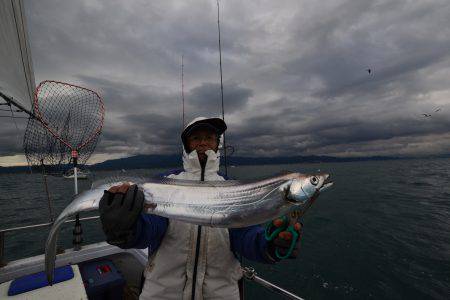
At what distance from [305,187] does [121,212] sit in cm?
236

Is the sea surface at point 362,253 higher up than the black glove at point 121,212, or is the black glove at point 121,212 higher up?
the black glove at point 121,212

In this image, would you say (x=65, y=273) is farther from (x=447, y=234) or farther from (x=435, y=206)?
(x=435, y=206)

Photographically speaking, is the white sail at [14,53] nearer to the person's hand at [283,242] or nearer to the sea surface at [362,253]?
the sea surface at [362,253]

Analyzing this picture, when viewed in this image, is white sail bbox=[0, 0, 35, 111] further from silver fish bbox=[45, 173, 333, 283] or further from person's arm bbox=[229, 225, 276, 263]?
person's arm bbox=[229, 225, 276, 263]

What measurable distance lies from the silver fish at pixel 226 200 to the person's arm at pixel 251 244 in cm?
52

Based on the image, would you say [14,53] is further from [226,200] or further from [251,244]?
[251,244]

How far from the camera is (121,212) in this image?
304 cm

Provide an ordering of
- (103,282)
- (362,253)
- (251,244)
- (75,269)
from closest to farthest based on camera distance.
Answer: (251,244), (75,269), (103,282), (362,253)

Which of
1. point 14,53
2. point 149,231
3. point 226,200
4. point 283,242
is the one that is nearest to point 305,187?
Answer: point 283,242

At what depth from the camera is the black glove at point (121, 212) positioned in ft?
10.0

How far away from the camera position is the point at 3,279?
5699mm

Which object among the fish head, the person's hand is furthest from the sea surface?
the fish head

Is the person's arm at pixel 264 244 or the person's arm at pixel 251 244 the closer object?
the person's arm at pixel 264 244

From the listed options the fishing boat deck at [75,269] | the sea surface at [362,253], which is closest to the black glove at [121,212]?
the sea surface at [362,253]
